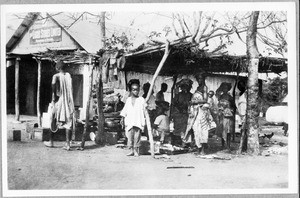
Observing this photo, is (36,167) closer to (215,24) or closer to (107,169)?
(107,169)

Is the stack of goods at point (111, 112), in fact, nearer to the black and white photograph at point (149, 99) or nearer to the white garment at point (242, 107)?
the black and white photograph at point (149, 99)

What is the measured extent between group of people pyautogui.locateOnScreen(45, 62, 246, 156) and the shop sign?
1.82ft

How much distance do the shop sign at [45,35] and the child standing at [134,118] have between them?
1.43m

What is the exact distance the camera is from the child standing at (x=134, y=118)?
6.31 meters

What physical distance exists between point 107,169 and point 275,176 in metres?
2.31

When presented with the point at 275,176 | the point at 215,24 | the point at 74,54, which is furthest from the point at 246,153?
the point at 74,54

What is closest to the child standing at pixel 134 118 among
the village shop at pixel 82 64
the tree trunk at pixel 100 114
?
the village shop at pixel 82 64

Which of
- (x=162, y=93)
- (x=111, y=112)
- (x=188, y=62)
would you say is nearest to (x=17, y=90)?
(x=111, y=112)

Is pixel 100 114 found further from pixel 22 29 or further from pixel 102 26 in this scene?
pixel 22 29

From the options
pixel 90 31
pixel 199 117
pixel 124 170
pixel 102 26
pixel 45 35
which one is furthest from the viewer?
pixel 45 35

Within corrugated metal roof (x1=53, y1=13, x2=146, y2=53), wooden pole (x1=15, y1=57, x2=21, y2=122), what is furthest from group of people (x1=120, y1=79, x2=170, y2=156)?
wooden pole (x1=15, y1=57, x2=21, y2=122)

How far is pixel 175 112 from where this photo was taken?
6680 mm

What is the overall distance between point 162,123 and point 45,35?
220 cm

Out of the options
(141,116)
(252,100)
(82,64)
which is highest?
(82,64)
